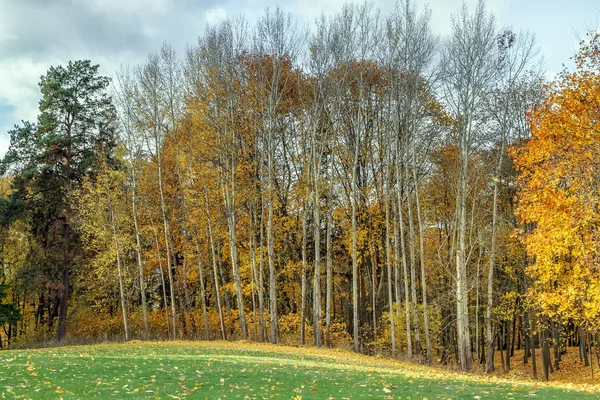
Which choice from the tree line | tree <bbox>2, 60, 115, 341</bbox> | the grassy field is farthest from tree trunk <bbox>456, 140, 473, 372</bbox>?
tree <bbox>2, 60, 115, 341</bbox>

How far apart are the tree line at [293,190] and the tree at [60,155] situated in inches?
4.5

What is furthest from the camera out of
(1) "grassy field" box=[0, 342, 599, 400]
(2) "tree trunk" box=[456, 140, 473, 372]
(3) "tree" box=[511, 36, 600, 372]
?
(2) "tree trunk" box=[456, 140, 473, 372]

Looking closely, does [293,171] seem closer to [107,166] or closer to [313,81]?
[313,81]

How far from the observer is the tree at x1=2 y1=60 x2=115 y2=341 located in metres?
30.2

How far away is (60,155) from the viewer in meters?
31.1

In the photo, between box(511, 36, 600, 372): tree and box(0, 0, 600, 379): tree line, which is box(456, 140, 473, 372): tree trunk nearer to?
box(0, 0, 600, 379): tree line

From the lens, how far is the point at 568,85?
15.8 meters

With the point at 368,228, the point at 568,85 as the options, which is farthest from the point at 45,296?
the point at 568,85

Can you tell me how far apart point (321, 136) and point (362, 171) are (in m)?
3.94

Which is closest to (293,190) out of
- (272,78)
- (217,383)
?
(272,78)

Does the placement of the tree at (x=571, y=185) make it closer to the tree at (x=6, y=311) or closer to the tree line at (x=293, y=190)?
the tree line at (x=293, y=190)

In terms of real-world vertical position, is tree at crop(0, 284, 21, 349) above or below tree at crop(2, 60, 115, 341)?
below

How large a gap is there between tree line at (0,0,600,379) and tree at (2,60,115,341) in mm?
113

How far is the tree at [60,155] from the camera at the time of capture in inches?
1190
